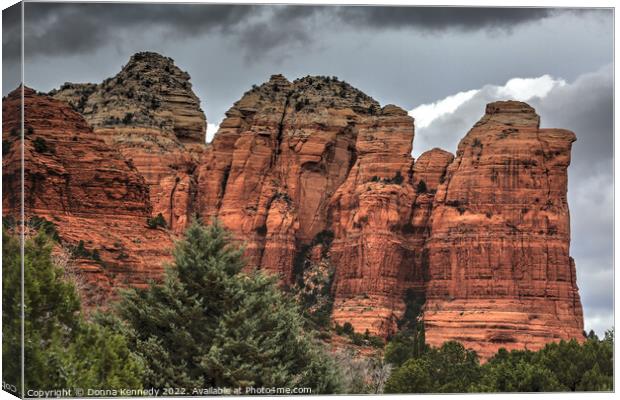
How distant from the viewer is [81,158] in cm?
5616

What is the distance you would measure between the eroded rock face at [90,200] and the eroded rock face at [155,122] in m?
56.9

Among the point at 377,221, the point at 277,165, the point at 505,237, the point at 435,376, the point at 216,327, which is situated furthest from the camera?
the point at 277,165

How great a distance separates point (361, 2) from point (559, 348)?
16.0 meters

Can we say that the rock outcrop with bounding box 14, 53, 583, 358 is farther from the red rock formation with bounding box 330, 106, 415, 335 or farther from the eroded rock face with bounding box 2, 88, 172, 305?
the eroded rock face with bounding box 2, 88, 172, 305

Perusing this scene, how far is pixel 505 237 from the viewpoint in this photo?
11938cm

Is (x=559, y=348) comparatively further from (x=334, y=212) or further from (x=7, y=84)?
(x=334, y=212)

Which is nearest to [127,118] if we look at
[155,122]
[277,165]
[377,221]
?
[155,122]

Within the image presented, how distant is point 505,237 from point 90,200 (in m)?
66.9

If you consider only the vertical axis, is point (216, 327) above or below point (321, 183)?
below

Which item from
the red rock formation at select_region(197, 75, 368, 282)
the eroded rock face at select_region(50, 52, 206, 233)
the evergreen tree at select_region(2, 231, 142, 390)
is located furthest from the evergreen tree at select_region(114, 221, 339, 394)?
the red rock formation at select_region(197, 75, 368, 282)

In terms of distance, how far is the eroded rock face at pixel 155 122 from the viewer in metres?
122

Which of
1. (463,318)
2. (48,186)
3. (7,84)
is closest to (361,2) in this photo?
(7,84)

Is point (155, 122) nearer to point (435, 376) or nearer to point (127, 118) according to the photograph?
point (127, 118)

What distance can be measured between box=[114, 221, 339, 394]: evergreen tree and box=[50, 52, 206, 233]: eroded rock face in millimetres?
84293
